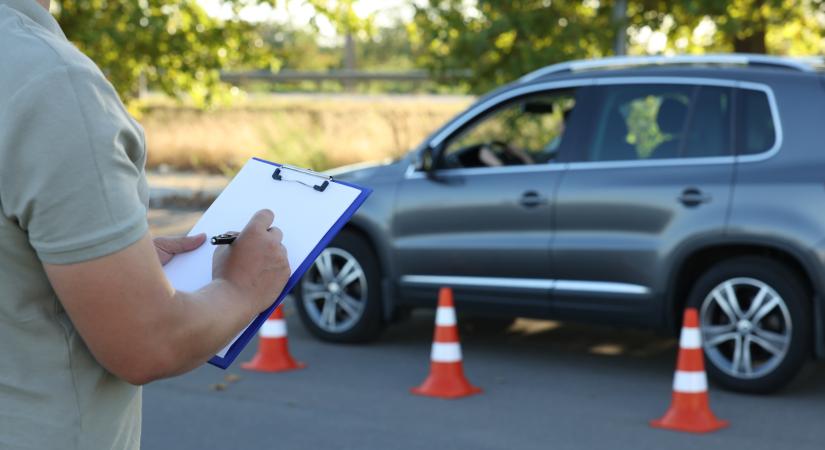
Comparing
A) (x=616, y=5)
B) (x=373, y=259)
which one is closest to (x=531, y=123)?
(x=616, y=5)

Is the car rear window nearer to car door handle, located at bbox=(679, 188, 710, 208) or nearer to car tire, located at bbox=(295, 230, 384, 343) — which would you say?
car door handle, located at bbox=(679, 188, 710, 208)

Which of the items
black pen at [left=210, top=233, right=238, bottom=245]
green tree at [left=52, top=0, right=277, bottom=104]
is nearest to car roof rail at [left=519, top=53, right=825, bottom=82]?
black pen at [left=210, top=233, right=238, bottom=245]

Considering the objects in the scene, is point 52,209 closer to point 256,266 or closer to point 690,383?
point 256,266

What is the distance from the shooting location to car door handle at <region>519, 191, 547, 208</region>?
755 centimetres

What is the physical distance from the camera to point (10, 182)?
4.74ft

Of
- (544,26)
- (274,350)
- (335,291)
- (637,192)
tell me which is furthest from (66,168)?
(544,26)

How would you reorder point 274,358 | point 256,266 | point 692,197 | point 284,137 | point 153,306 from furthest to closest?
point 284,137 < point 274,358 < point 692,197 < point 256,266 < point 153,306

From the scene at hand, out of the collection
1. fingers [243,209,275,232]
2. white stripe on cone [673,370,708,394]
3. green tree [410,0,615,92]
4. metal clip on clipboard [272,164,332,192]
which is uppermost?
metal clip on clipboard [272,164,332,192]

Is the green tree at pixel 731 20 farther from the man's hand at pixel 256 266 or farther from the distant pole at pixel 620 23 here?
the man's hand at pixel 256 266

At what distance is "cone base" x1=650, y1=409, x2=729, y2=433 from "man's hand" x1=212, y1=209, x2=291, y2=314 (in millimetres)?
4768

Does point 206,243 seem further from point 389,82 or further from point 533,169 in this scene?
point 389,82

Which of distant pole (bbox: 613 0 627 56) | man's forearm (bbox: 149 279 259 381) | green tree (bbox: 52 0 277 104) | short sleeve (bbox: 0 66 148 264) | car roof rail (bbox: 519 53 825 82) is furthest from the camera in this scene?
green tree (bbox: 52 0 277 104)

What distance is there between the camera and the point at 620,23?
12508mm

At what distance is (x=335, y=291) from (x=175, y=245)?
254 inches
